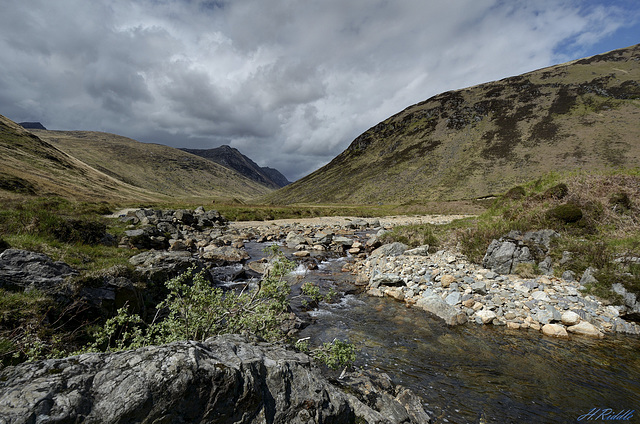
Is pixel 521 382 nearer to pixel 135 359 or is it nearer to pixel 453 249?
pixel 135 359

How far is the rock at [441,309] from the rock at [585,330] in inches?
137

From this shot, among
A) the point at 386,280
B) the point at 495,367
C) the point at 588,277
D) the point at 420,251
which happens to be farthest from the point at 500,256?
the point at 495,367

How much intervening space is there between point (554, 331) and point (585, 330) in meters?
0.94

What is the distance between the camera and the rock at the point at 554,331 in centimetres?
962

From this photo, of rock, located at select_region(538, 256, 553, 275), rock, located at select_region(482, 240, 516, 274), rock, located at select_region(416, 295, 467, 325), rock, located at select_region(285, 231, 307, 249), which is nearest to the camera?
rock, located at select_region(416, 295, 467, 325)

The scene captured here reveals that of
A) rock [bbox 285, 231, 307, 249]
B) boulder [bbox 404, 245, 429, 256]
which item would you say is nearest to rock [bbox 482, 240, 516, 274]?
boulder [bbox 404, 245, 429, 256]

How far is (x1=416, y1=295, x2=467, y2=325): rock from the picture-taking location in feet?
35.7

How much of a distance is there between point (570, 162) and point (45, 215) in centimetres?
12552

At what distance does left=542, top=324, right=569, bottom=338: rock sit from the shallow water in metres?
0.29

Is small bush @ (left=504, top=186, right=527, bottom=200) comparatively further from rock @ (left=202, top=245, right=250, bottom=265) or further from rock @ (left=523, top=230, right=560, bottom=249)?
rock @ (left=202, top=245, right=250, bottom=265)

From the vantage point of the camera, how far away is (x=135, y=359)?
10.7 ft

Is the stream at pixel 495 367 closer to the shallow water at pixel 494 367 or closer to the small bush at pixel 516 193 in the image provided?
the shallow water at pixel 494 367

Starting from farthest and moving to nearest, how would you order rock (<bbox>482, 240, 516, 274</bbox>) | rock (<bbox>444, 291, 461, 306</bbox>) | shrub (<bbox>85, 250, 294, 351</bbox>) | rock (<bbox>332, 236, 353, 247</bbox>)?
rock (<bbox>332, 236, 353, 247</bbox>) < rock (<bbox>482, 240, 516, 274</bbox>) < rock (<bbox>444, 291, 461, 306</bbox>) < shrub (<bbox>85, 250, 294, 351</bbox>)

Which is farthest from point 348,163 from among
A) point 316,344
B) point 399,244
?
point 316,344
